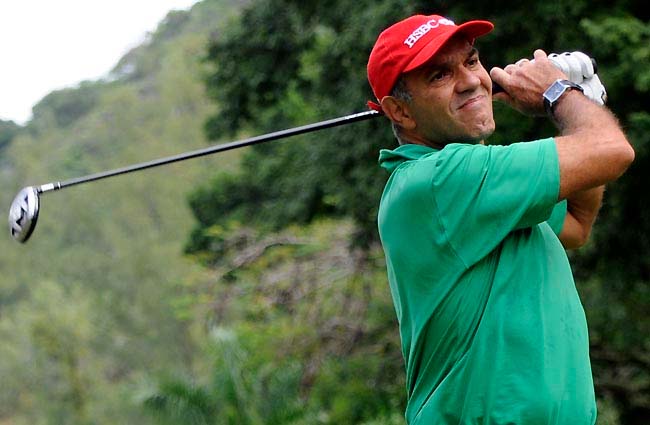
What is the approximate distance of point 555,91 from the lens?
3.39m

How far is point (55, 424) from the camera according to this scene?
126 ft

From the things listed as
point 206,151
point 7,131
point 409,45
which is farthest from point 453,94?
point 7,131

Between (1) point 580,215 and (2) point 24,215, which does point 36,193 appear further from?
(1) point 580,215

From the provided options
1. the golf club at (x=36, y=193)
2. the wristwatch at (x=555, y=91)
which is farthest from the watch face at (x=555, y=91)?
the golf club at (x=36, y=193)

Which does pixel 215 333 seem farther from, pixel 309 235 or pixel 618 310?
pixel 618 310

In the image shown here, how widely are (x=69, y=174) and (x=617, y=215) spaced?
65764 millimetres

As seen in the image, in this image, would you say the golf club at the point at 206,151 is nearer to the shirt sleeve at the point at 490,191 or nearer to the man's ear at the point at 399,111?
the man's ear at the point at 399,111

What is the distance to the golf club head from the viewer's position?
4559mm

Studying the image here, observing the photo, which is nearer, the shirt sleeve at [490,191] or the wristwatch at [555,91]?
the shirt sleeve at [490,191]

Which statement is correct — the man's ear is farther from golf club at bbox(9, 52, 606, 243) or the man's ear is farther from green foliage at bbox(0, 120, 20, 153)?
green foliage at bbox(0, 120, 20, 153)

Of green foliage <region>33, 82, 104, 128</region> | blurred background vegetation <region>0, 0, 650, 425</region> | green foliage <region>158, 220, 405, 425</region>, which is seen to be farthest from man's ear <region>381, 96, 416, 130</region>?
green foliage <region>33, 82, 104, 128</region>

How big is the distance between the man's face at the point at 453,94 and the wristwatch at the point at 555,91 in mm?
153

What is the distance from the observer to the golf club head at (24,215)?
456 centimetres

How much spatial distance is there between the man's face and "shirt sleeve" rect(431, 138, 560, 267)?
0.54ft
